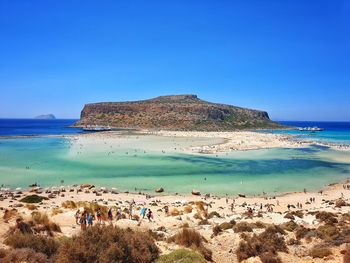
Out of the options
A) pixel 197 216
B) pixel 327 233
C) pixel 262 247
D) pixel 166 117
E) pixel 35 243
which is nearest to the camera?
pixel 35 243

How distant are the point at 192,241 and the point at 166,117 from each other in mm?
137506

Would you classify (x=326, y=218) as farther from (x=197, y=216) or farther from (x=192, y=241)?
(x=192, y=241)

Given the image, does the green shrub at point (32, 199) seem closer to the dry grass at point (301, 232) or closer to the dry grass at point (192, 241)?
the dry grass at point (192, 241)

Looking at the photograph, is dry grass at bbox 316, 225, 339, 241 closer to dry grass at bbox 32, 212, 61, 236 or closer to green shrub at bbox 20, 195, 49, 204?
dry grass at bbox 32, 212, 61, 236

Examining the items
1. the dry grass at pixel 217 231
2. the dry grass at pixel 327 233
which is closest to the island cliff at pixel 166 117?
the dry grass at pixel 217 231

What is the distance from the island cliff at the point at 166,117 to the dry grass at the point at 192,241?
400 feet

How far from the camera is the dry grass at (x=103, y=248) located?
950 cm

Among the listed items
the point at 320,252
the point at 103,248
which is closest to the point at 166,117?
the point at 320,252

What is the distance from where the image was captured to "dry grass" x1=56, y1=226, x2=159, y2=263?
9.50 metres

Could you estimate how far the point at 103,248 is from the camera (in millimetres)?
9961

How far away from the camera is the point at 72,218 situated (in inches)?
722

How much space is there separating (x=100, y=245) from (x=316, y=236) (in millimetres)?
9357

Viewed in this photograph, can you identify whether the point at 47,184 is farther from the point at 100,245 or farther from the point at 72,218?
the point at 100,245

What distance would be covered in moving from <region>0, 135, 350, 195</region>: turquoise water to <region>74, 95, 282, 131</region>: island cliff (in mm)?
83140
